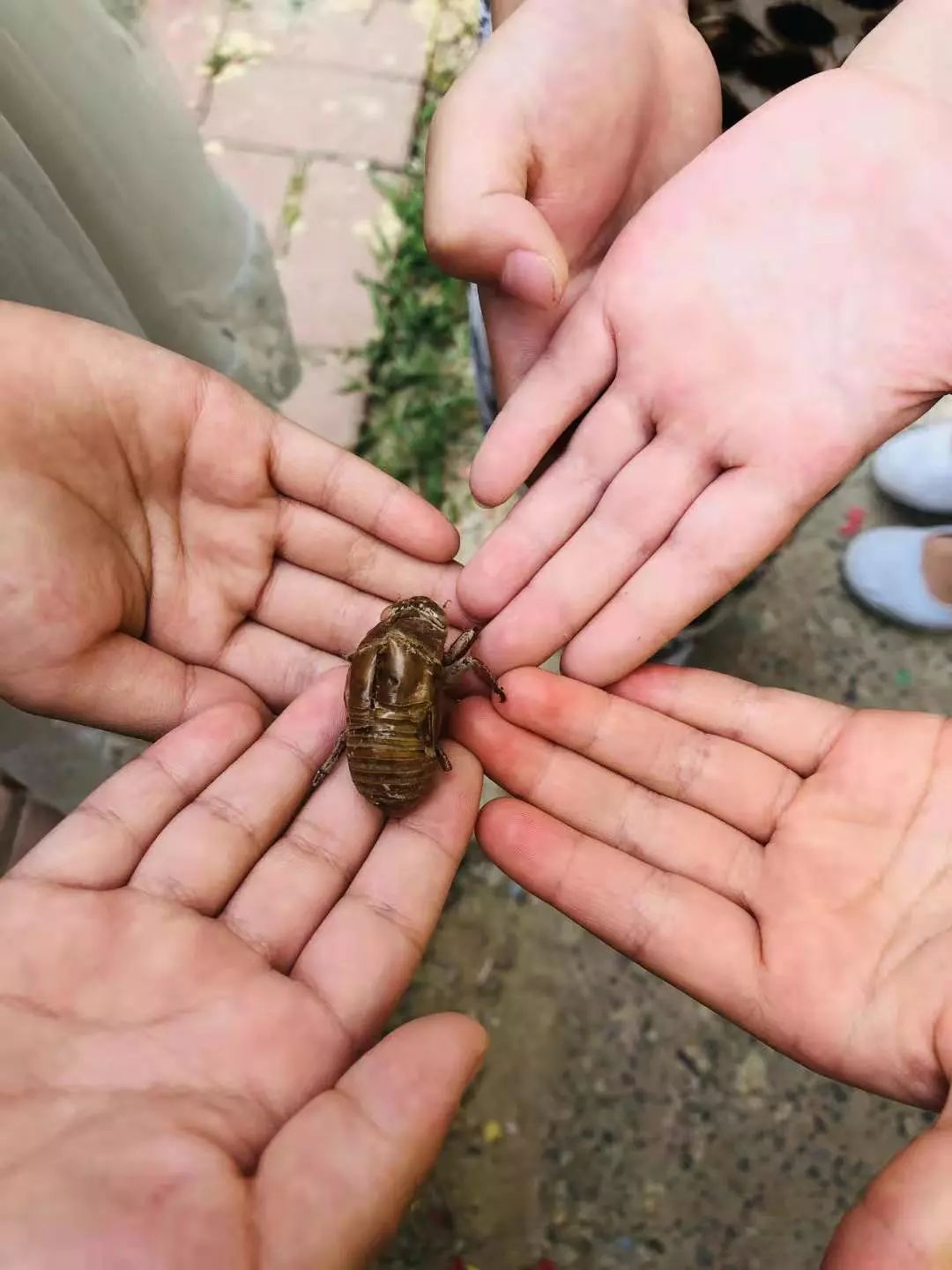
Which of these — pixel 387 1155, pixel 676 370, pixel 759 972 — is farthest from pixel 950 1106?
pixel 676 370

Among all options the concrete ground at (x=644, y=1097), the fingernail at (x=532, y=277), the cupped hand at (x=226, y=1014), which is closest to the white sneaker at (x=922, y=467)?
the concrete ground at (x=644, y=1097)

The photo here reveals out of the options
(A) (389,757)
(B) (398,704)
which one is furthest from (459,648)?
(A) (389,757)

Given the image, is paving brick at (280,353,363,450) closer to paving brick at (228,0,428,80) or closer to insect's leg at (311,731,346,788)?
paving brick at (228,0,428,80)

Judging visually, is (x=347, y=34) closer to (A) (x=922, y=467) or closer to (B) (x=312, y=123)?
(B) (x=312, y=123)

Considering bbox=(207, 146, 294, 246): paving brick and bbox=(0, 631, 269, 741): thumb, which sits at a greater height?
bbox=(0, 631, 269, 741): thumb

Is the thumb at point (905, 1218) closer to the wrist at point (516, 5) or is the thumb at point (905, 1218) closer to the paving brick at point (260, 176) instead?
the wrist at point (516, 5)

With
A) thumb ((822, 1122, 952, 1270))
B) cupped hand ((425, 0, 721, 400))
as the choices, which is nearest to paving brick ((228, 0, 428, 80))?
cupped hand ((425, 0, 721, 400))
